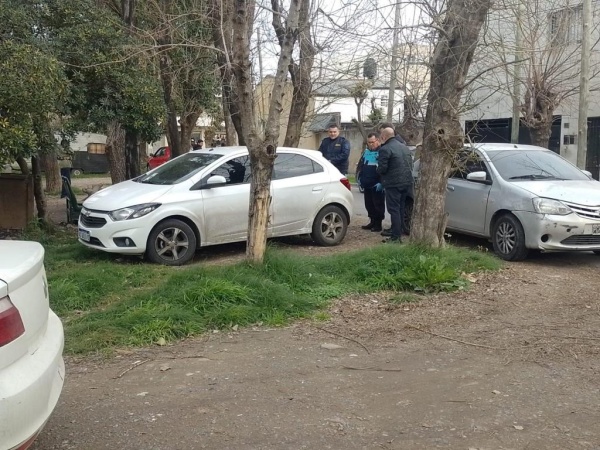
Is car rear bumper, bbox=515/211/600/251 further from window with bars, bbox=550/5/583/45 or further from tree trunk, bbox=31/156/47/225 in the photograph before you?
window with bars, bbox=550/5/583/45

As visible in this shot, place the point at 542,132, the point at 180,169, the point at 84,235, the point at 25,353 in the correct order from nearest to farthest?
the point at 25,353, the point at 84,235, the point at 180,169, the point at 542,132

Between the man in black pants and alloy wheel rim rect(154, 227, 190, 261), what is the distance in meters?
3.50

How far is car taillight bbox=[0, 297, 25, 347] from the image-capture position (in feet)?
9.36

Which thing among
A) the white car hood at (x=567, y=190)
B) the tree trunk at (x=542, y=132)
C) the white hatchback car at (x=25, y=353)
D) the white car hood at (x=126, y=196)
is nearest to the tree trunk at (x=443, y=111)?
the white car hood at (x=567, y=190)

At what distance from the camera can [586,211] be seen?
8.30 meters

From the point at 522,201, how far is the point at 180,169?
4.61m

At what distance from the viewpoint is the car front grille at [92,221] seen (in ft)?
27.6

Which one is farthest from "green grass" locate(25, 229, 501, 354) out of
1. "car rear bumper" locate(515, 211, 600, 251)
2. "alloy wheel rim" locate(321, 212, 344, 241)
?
"alloy wheel rim" locate(321, 212, 344, 241)

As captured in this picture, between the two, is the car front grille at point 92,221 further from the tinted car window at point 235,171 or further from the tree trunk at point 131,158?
the tree trunk at point 131,158

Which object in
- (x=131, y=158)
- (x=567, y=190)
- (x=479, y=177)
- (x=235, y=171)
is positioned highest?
(x=131, y=158)

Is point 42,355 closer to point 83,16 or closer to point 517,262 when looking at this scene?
point 517,262

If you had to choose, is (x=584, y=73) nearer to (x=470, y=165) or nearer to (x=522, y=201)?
(x=470, y=165)

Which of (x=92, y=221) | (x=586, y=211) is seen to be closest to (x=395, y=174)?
(x=586, y=211)

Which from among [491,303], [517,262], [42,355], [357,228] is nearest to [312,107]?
[357,228]
